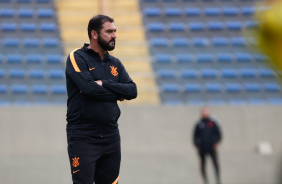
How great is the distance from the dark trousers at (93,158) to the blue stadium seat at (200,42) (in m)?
10.9

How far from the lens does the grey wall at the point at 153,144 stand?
1288cm

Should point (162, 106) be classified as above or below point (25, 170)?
above

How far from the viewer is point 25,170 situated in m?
12.8

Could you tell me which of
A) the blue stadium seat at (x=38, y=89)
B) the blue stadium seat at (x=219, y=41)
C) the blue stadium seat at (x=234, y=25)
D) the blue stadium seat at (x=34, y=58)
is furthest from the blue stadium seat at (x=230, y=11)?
the blue stadium seat at (x=38, y=89)

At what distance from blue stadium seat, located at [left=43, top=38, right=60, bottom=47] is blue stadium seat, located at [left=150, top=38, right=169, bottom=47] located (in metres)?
2.43

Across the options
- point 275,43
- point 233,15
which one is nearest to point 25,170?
point 233,15

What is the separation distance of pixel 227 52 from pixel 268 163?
3.09m

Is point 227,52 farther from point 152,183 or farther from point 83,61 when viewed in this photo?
point 83,61

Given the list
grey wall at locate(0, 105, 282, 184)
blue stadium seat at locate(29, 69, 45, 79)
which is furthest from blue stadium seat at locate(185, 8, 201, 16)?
blue stadium seat at locate(29, 69, 45, 79)

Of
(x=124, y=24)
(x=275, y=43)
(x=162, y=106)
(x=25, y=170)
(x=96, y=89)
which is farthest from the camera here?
(x=124, y=24)

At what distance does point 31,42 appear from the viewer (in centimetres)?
1472

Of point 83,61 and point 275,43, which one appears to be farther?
point 83,61

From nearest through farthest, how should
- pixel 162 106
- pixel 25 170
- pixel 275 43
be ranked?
pixel 275 43
pixel 25 170
pixel 162 106

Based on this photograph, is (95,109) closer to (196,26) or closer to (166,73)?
(166,73)
